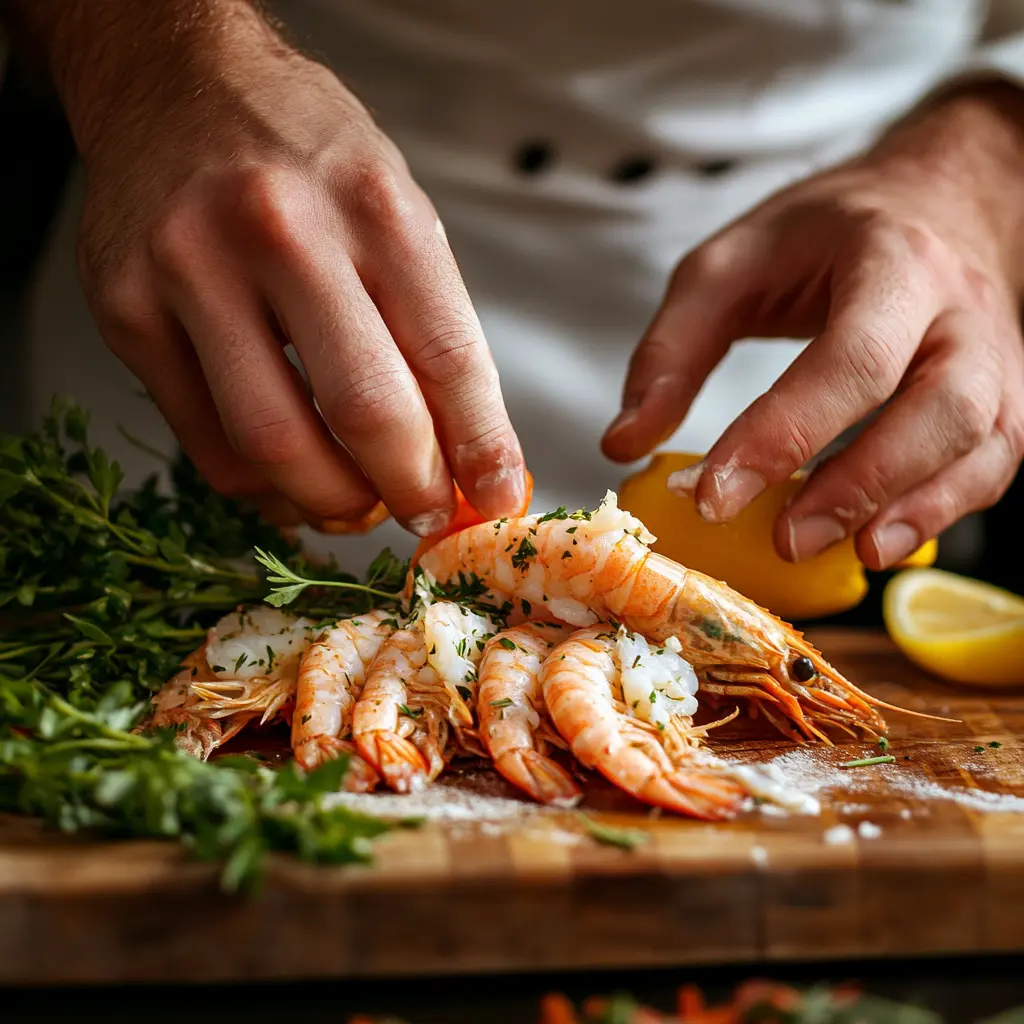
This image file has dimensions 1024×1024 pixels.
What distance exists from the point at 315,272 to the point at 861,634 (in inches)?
60.7

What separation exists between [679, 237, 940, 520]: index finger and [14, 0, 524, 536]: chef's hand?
37 centimetres

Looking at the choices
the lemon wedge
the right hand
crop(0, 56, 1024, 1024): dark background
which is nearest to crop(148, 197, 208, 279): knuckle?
the right hand

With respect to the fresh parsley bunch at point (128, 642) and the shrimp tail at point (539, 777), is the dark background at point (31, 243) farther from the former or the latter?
the shrimp tail at point (539, 777)

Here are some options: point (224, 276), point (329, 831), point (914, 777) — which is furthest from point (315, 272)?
point (914, 777)

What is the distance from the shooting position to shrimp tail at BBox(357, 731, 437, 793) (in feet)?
5.44

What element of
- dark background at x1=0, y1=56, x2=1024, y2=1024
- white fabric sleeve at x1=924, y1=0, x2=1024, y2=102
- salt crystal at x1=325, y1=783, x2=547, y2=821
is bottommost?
dark background at x1=0, y1=56, x2=1024, y2=1024

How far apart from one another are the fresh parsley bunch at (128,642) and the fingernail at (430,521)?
13cm

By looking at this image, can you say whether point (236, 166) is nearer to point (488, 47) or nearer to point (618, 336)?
point (488, 47)

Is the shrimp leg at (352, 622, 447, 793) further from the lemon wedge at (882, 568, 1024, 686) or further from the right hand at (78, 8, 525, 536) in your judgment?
the lemon wedge at (882, 568, 1024, 686)

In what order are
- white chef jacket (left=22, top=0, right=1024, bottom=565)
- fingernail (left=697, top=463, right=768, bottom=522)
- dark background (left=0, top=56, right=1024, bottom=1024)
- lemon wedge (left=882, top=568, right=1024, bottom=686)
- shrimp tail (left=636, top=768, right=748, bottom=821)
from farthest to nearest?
white chef jacket (left=22, top=0, right=1024, bottom=565), lemon wedge (left=882, top=568, right=1024, bottom=686), fingernail (left=697, top=463, right=768, bottom=522), shrimp tail (left=636, top=768, right=748, bottom=821), dark background (left=0, top=56, right=1024, bottom=1024)

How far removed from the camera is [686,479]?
206 cm

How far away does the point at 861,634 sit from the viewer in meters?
2.67

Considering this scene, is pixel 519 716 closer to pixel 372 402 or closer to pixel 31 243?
pixel 372 402

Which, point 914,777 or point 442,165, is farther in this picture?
point 442,165
